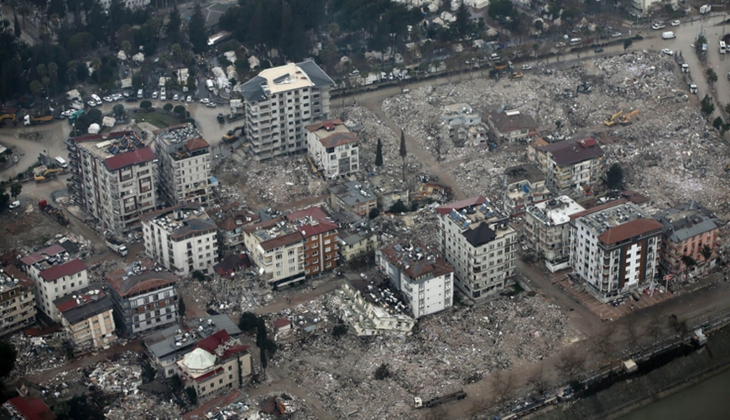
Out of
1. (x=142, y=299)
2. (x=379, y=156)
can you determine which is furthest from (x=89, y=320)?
(x=379, y=156)

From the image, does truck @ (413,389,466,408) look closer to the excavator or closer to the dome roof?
the dome roof

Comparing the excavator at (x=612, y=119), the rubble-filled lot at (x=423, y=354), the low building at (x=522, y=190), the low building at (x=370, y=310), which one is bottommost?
the rubble-filled lot at (x=423, y=354)

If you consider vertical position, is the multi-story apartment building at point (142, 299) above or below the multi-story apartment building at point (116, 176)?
below

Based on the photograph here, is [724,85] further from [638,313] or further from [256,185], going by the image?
[256,185]

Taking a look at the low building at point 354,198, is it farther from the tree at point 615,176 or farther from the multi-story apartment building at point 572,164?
the tree at point 615,176

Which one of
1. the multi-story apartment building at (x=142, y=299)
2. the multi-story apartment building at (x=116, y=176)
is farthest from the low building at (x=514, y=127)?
the multi-story apartment building at (x=142, y=299)

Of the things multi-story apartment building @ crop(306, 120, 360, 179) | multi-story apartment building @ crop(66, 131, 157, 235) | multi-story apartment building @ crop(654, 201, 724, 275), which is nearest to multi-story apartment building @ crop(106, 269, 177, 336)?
multi-story apartment building @ crop(66, 131, 157, 235)

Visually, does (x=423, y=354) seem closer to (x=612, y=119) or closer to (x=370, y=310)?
(x=370, y=310)
